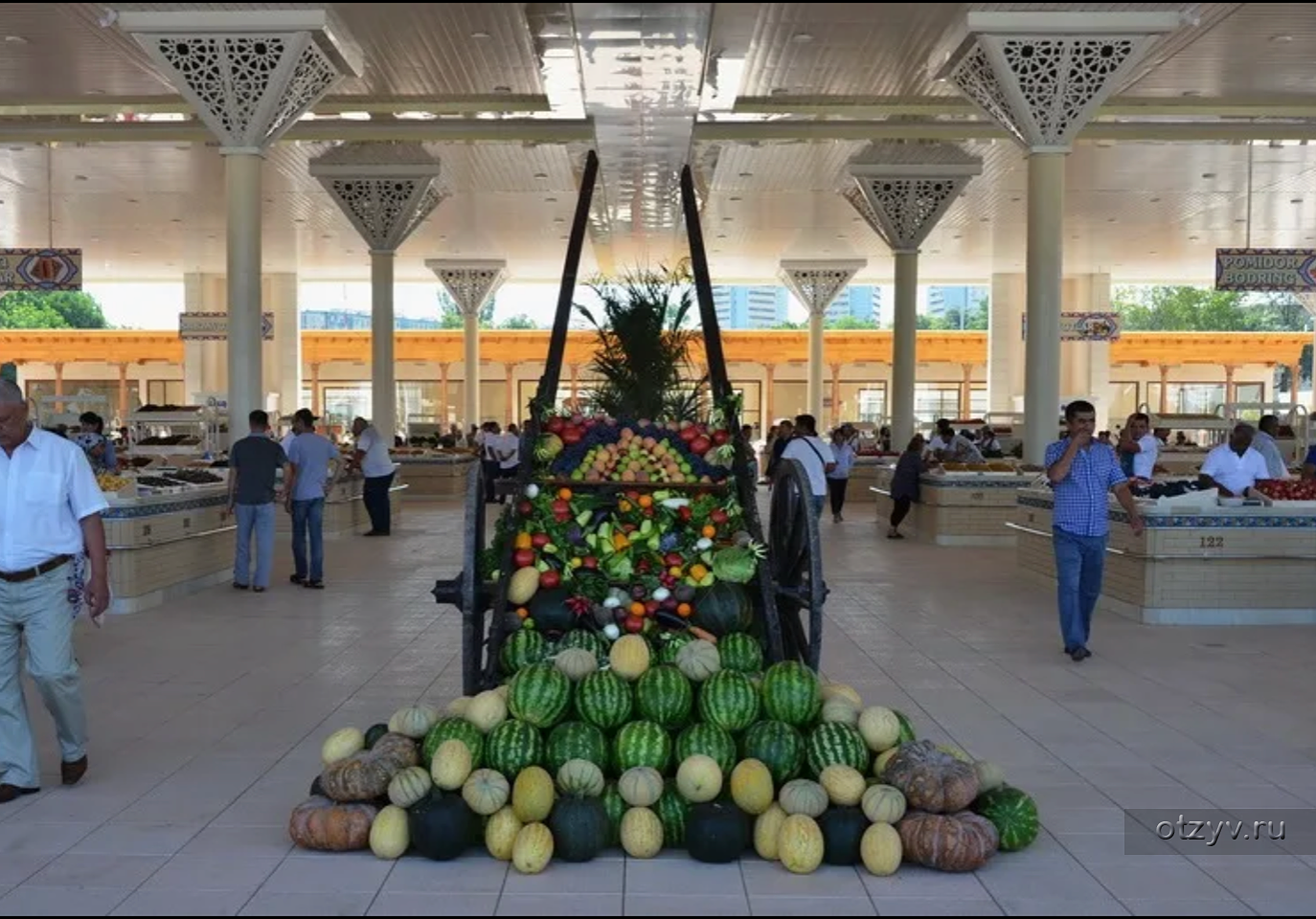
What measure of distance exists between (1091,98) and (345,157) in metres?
10.0

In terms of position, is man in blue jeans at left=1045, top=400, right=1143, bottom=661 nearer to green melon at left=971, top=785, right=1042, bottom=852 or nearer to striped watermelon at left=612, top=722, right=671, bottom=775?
green melon at left=971, top=785, right=1042, bottom=852

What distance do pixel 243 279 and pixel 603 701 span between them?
9.28 meters

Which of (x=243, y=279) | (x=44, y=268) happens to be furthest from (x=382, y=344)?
(x=243, y=279)

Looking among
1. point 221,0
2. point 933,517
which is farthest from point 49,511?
point 933,517

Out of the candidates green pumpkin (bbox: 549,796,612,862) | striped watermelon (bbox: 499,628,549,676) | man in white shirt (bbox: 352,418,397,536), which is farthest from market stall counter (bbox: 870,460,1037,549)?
green pumpkin (bbox: 549,796,612,862)

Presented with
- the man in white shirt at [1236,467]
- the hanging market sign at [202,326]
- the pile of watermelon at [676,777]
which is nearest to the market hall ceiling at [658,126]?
the hanging market sign at [202,326]

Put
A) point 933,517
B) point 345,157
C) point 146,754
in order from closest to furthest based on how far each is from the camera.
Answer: point 146,754, point 933,517, point 345,157

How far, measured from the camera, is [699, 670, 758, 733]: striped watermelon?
4.35 m

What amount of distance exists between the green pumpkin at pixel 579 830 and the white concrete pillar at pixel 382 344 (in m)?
15.9

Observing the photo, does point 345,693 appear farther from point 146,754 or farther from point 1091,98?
point 1091,98

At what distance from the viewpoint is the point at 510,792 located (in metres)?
4.00

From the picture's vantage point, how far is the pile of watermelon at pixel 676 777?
383 cm

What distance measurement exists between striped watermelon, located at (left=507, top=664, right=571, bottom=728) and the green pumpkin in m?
0.44

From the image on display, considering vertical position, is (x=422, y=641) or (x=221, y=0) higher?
(x=221, y=0)
